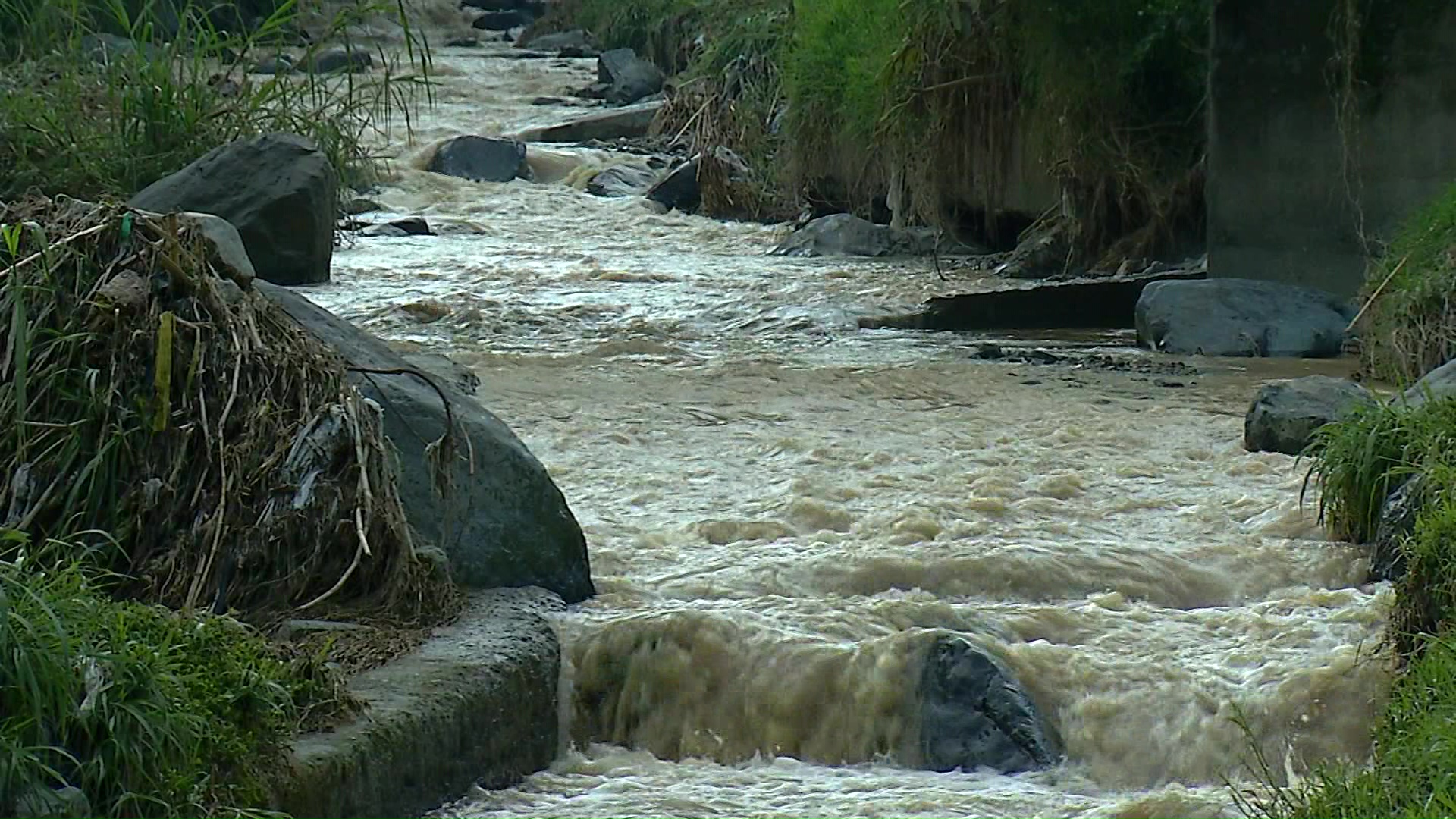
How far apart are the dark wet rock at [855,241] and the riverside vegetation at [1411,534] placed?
633cm

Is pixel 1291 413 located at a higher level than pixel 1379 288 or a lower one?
lower

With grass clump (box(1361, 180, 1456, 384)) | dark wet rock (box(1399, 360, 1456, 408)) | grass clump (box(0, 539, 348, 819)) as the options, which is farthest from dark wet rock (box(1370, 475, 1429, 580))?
grass clump (box(0, 539, 348, 819))

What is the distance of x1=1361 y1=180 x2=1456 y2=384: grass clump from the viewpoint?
8172mm

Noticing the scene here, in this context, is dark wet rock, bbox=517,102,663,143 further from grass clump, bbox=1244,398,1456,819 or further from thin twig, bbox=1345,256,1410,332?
grass clump, bbox=1244,398,1456,819

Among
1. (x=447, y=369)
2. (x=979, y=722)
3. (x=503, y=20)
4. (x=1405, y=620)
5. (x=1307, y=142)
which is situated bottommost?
(x=979, y=722)

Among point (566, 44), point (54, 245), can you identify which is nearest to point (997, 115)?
point (54, 245)

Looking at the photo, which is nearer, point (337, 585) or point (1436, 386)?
point (337, 585)

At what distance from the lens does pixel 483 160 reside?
19547mm

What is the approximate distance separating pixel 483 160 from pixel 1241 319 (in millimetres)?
10880

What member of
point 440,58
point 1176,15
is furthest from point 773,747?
point 440,58

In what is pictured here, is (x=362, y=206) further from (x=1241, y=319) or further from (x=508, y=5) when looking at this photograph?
(x=508, y=5)

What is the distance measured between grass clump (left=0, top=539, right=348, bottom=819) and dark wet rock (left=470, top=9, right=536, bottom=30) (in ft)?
92.2

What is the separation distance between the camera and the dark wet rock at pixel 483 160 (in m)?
19.4

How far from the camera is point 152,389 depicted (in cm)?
466
